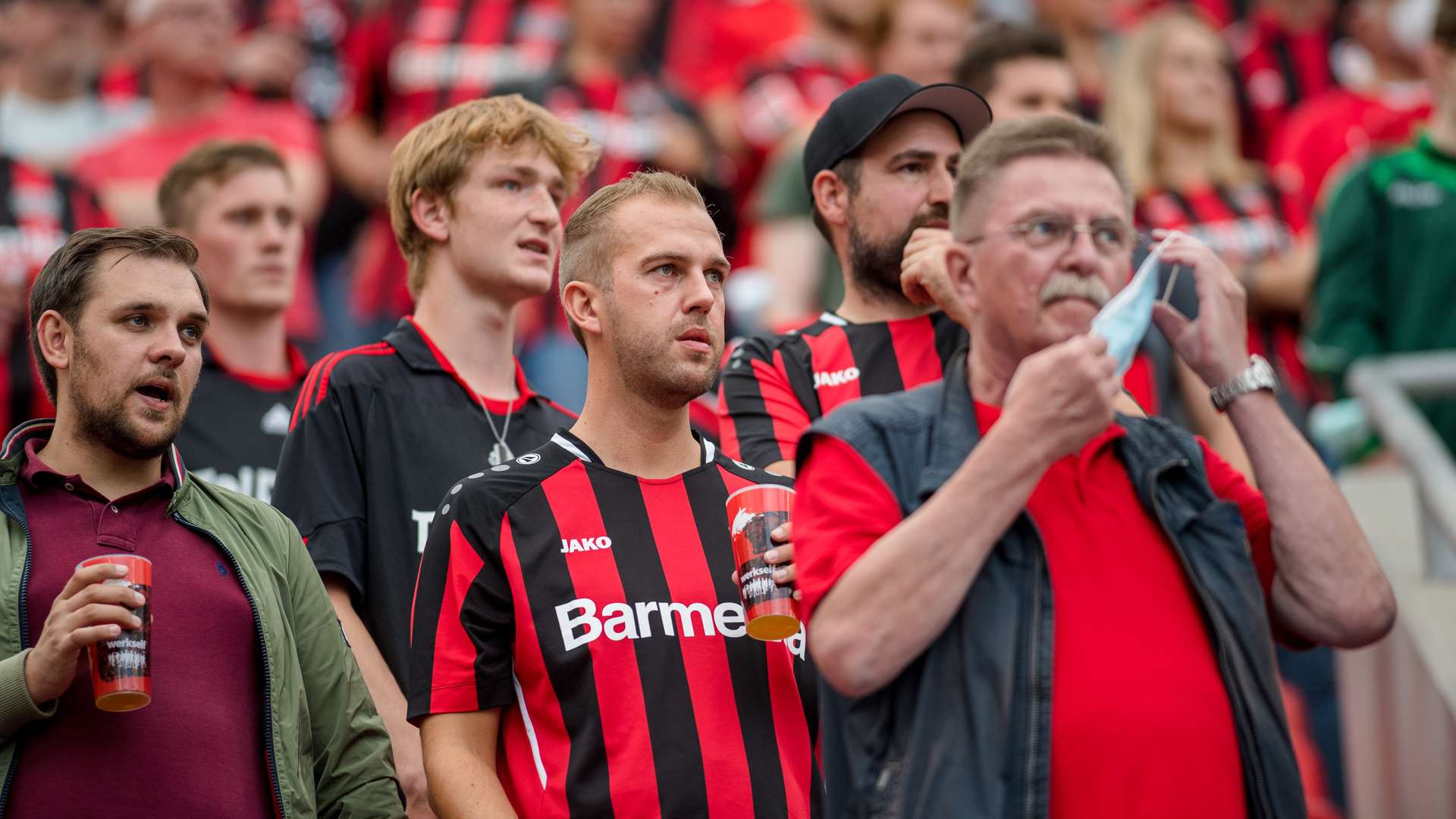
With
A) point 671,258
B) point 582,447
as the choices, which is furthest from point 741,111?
point 582,447

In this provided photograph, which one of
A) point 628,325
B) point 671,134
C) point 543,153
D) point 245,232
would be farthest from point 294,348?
point 671,134

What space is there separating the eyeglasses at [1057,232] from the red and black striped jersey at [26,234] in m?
4.59

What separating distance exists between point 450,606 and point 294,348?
8.51 feet

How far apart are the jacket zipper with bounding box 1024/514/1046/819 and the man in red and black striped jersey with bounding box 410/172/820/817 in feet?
2.06

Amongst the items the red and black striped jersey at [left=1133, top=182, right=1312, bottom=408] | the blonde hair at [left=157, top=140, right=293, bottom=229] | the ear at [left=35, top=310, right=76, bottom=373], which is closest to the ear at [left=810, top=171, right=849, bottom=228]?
the ear at [left=35, top=310, right=76, bottom=373]

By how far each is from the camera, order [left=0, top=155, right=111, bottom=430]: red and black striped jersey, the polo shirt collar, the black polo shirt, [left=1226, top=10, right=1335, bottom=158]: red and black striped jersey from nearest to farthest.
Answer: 1. the polo shirt collar
2. the black polo shirt
3. [left=0, top=155, right=111, bottom=430]: red and black striped jersey
4. [left=1226, top=10, right=1335, bottom=158]: red and black striped jersey

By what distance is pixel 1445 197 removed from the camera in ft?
23.4

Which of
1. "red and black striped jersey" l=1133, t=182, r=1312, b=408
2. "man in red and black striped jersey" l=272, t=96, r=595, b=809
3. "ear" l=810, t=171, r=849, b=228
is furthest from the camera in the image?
"red and black striped jersey" l=1133, t=182, r=1312, b=408

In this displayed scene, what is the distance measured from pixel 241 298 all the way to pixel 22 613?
2536mm

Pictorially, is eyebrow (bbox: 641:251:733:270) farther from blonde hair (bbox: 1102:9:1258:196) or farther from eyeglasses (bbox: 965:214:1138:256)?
blonde hair (bbox: 1102:9:1258:196)

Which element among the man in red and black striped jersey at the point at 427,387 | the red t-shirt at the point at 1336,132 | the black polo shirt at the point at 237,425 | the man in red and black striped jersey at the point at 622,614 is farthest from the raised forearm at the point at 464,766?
the red t-shirt at the point at 1336,132

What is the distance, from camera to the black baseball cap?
4918 mm

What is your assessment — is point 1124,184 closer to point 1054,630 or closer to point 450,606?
point 1054,630

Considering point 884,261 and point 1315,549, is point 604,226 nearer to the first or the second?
point 884,261
